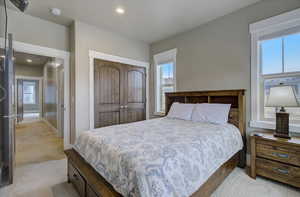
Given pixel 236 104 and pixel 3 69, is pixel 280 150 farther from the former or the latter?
pixel 3 69

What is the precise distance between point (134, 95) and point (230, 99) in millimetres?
2410

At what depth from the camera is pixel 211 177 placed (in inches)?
64.6

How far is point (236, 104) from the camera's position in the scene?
2.74 meters

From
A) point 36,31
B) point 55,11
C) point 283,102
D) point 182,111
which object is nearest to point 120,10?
point 55,11

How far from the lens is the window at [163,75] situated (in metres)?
3.88

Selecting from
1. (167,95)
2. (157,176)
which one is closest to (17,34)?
(167,95)

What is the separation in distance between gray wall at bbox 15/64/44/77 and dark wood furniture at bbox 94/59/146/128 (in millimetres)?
5595

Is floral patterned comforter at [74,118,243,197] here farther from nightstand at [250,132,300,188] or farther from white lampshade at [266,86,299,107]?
white lampshade at [266,86,299,107]

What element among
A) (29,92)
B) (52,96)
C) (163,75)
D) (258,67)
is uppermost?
(163,75)

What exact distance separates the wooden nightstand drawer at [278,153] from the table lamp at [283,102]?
0.69 ft

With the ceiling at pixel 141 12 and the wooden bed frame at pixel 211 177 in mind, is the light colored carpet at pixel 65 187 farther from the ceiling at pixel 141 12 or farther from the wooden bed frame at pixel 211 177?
the ceiling at pixel 141 12

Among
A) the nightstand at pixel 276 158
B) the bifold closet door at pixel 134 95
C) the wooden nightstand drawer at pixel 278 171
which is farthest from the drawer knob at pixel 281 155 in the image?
the bifold closet door at pixel 134 95

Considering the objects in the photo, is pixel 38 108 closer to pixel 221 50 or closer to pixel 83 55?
pixel 83 55

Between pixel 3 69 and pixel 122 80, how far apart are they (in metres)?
2.27
